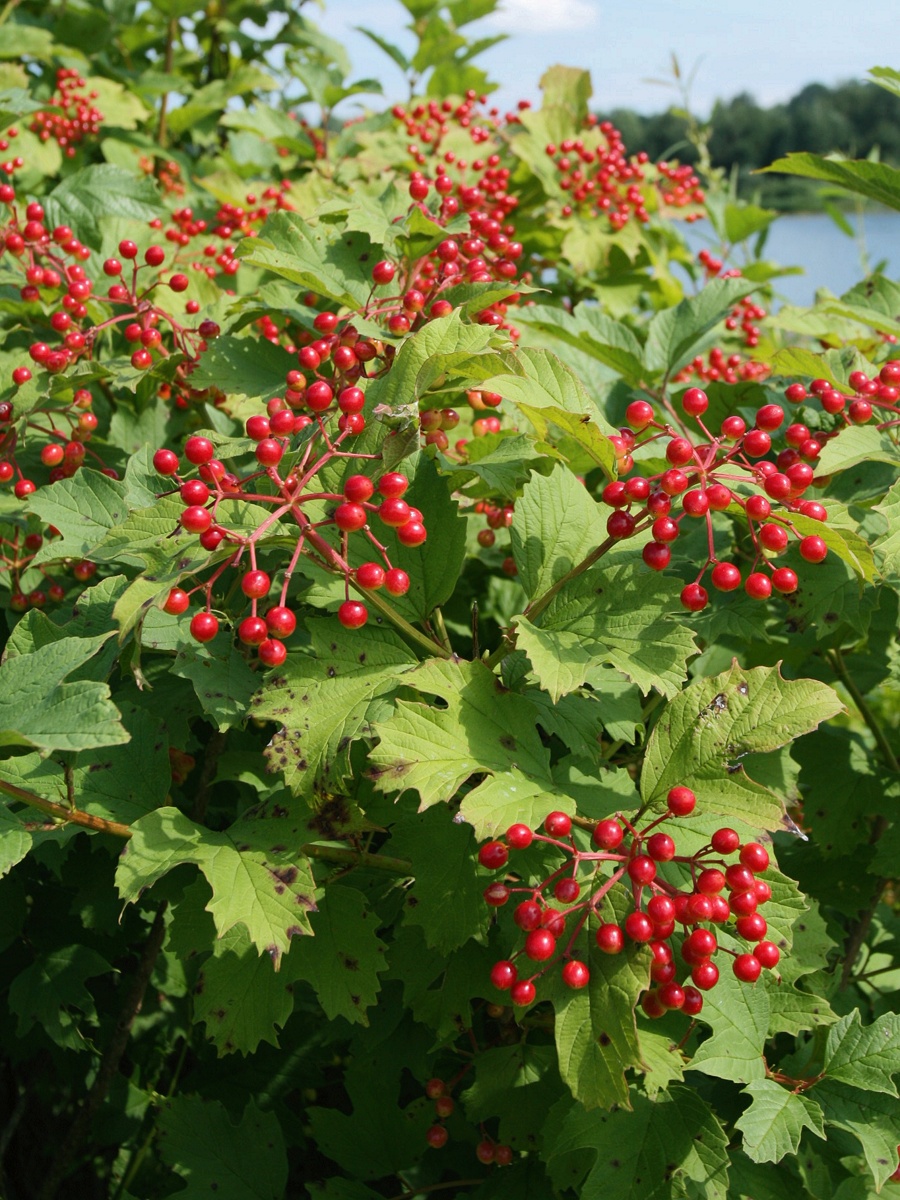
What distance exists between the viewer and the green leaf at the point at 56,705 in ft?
4.44

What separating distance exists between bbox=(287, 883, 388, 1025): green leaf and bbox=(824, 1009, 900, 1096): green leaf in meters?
0.85

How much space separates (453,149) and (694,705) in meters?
2.99

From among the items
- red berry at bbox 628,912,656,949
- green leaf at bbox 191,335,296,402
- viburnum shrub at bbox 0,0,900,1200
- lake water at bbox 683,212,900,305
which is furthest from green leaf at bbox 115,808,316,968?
lake water at bbox 683,212,900,305

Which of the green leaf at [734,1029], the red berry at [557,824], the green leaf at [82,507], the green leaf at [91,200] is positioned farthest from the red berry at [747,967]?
the green leaf at [91,200]

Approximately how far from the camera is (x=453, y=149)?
3812 mm

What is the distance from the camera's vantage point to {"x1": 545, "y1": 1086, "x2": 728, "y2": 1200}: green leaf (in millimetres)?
1705

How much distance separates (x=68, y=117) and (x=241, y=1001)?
11.4ft

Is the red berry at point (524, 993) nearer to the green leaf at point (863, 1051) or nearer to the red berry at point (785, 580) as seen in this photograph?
the green leaf at point (863, 1051)

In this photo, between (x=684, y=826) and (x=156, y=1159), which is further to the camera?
(x=156, y=1159)

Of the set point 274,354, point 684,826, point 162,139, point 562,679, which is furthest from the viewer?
point 162,139

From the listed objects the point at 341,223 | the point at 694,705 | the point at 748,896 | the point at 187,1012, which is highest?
the point at 341,223

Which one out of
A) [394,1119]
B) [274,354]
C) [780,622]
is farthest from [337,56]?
[394,1119]

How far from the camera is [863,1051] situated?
1.78m

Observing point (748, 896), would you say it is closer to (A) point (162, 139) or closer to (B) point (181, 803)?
(B) point (181, 803)
